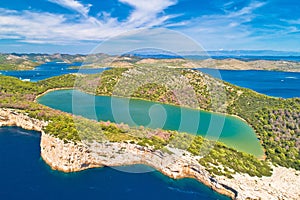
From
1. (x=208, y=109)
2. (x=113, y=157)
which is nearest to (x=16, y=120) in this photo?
(x=113, y=157)

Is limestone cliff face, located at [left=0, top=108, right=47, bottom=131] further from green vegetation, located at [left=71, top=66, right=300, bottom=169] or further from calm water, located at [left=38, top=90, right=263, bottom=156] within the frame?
green vegetation, located at [left=71, top=66, right=300, bottom=169]

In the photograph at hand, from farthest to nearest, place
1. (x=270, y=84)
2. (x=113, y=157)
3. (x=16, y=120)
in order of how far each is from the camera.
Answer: (x=270, y=84), (x=16, y=120), (x=113, y=157)

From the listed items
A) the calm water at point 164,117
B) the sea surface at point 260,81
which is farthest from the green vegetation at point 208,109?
the sea surface at point 260,81

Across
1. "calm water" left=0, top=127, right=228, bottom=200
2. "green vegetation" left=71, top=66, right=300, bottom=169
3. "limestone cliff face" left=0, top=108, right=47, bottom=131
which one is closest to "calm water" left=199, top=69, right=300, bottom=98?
"green vegetation" left=71, top=66, right=300, bottom=169

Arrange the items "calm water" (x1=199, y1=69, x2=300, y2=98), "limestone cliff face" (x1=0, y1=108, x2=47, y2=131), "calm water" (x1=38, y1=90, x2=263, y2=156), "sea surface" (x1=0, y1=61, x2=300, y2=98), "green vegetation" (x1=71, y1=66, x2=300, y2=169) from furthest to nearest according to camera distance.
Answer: "sea surface" (x1=0, y1=61, x2=300, y2=98) → "calm water" (x1=199, y1=69, x2=300, y2=98) → "limestone cliff face" (x1=0, y1=108, x2=47, y2=131) → "calm water" (x1=38, y1=90, x2=263, y2=156) → "green vegetation" (x1=71, y1=66, x2=300, y2=169)

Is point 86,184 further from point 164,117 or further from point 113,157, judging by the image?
point 164,117

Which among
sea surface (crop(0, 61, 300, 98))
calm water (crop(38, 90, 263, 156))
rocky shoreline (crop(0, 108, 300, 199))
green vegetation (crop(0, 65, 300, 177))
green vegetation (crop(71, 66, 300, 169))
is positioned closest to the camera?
rocky shoreline (crop(0, 108, 300, 199))

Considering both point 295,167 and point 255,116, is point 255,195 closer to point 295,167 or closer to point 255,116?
point 295,167
